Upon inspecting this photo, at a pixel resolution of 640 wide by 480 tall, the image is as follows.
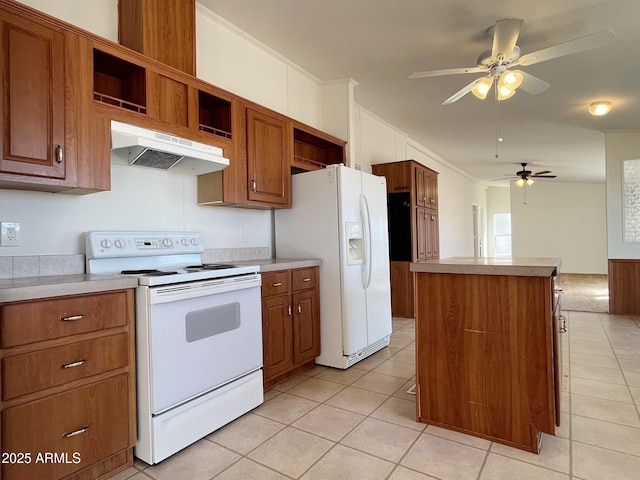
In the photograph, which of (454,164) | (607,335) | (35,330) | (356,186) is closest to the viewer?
(35,330)

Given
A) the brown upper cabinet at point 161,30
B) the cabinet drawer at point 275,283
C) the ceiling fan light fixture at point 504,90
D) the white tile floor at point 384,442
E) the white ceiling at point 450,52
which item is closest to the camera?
the white tile floor at point 384,442

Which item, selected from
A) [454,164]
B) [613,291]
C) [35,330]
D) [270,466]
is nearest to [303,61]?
[35,330]

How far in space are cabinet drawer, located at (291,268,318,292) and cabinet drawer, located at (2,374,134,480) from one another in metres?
1.34

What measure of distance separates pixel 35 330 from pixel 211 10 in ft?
8.01

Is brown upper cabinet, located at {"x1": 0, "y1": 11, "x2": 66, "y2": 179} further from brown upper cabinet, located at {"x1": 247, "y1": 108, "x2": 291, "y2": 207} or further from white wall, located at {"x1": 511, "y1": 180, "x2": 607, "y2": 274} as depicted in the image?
white wall, located at {"x1": 511, "y1": 180, "x2": 607, "y2": 274}

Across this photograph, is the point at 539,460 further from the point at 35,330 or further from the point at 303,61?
the point at 303,61

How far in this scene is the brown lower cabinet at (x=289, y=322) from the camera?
2.52 metres

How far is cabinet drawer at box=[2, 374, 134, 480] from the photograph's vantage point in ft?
4.48

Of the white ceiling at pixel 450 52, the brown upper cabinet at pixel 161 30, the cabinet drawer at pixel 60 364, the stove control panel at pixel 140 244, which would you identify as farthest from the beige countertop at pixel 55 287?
the white ceiling at pixel 450 52

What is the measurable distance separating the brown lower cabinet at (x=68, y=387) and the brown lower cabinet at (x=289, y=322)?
0.95 m

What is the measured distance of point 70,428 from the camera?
1504 mm

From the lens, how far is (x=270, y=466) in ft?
5.61

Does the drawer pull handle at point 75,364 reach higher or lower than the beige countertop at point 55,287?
lower

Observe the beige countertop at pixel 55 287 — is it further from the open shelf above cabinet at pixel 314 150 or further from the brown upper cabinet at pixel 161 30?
the open shelf above cabinet at pixel 314 150
